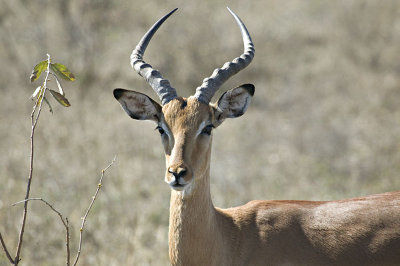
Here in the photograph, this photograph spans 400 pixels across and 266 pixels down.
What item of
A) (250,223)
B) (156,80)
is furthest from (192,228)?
(156,80)

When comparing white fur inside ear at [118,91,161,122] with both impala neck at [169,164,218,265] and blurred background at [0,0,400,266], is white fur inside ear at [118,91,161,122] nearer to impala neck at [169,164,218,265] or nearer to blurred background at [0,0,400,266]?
impala neck at [169,164,218,265]

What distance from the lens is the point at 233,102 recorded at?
204 inches

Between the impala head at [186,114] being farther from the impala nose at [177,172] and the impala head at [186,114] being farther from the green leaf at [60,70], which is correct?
the green leaf at [60,70]

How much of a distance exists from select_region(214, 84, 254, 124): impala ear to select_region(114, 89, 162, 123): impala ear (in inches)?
19.9

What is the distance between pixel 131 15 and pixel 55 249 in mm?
10189

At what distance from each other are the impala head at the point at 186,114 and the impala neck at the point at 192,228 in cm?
14

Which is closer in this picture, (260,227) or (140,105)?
(260,227)

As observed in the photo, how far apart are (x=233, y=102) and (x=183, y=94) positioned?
864cm

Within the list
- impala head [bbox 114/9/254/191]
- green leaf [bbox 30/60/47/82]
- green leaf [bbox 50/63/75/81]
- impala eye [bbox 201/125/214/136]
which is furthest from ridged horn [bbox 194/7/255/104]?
green leaf [bbox 30/60/47/82]

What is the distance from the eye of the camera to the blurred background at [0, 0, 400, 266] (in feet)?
28.8

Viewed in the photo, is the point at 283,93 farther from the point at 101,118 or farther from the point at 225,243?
the point at 225,243

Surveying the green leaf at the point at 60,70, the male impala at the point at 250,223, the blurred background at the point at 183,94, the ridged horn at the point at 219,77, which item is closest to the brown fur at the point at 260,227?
the male impala at the point at 250,223

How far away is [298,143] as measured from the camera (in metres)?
11.4

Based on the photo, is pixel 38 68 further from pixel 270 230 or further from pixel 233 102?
pixel 270 230
